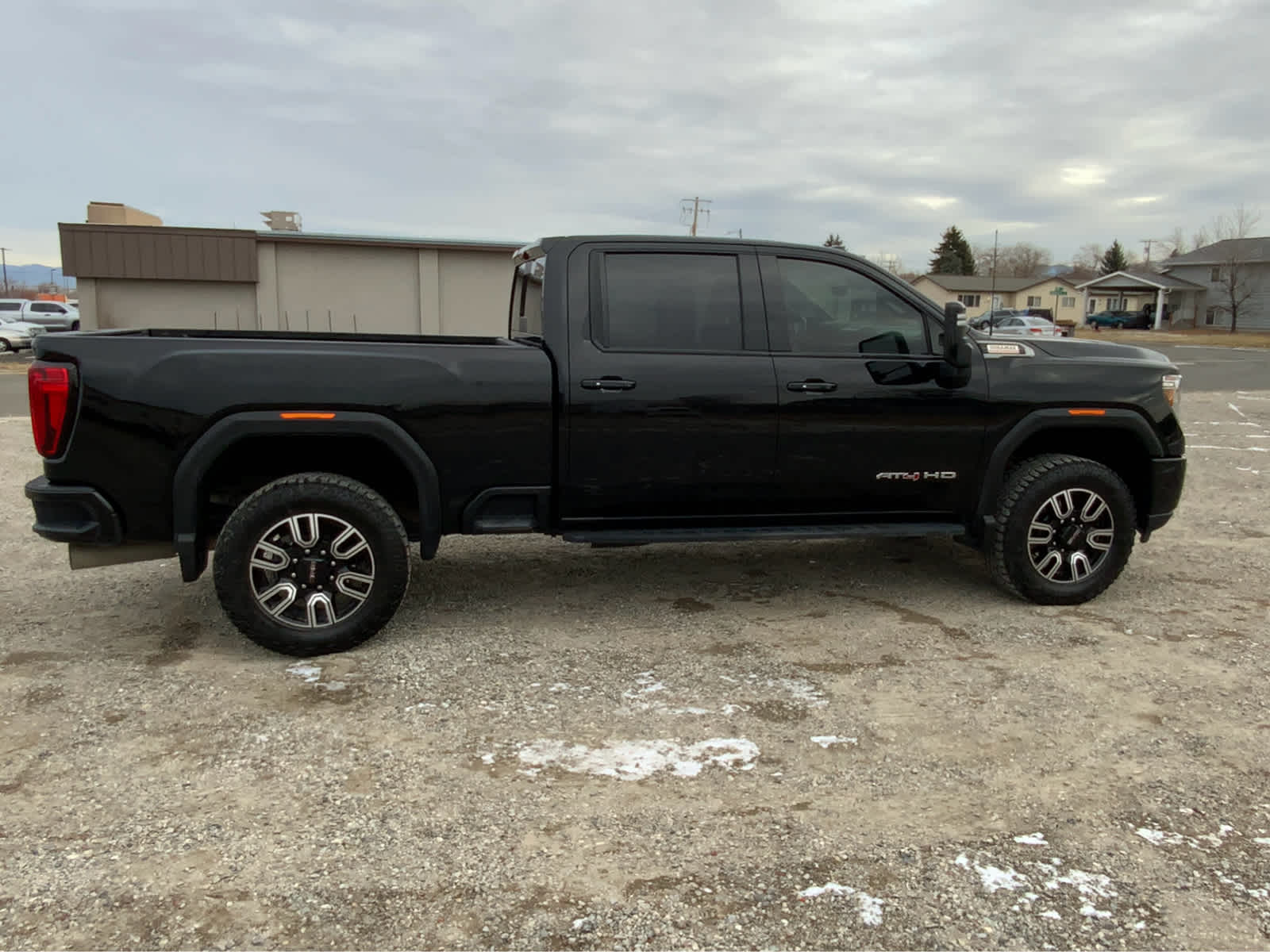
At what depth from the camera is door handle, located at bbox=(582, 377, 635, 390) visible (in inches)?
175

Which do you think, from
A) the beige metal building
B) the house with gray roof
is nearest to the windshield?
the beige metal building

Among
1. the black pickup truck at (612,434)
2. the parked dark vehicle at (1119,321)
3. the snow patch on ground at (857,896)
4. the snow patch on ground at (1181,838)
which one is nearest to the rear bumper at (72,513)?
the black pickup truck at (612,434)

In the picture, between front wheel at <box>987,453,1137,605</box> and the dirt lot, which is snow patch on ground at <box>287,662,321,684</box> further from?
front wheel at <box>987,453,1137,605</box>

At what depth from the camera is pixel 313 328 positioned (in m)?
20.7

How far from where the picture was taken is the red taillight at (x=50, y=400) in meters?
3.88

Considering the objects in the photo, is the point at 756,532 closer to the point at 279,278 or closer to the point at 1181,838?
the point at 1181,838

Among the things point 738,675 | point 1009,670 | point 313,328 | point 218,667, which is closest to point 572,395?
point 738,675

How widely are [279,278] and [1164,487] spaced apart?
19.5m

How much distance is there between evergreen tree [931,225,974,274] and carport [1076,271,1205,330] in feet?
55.3

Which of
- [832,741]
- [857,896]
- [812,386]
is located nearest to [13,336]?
[812,386]

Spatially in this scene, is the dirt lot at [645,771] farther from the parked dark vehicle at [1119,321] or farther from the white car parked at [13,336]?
the parked dark vehicle at [1119,321]

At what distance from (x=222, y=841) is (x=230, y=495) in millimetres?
2144

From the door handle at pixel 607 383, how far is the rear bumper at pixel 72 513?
2.20 m

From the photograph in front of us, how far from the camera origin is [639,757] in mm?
3369
